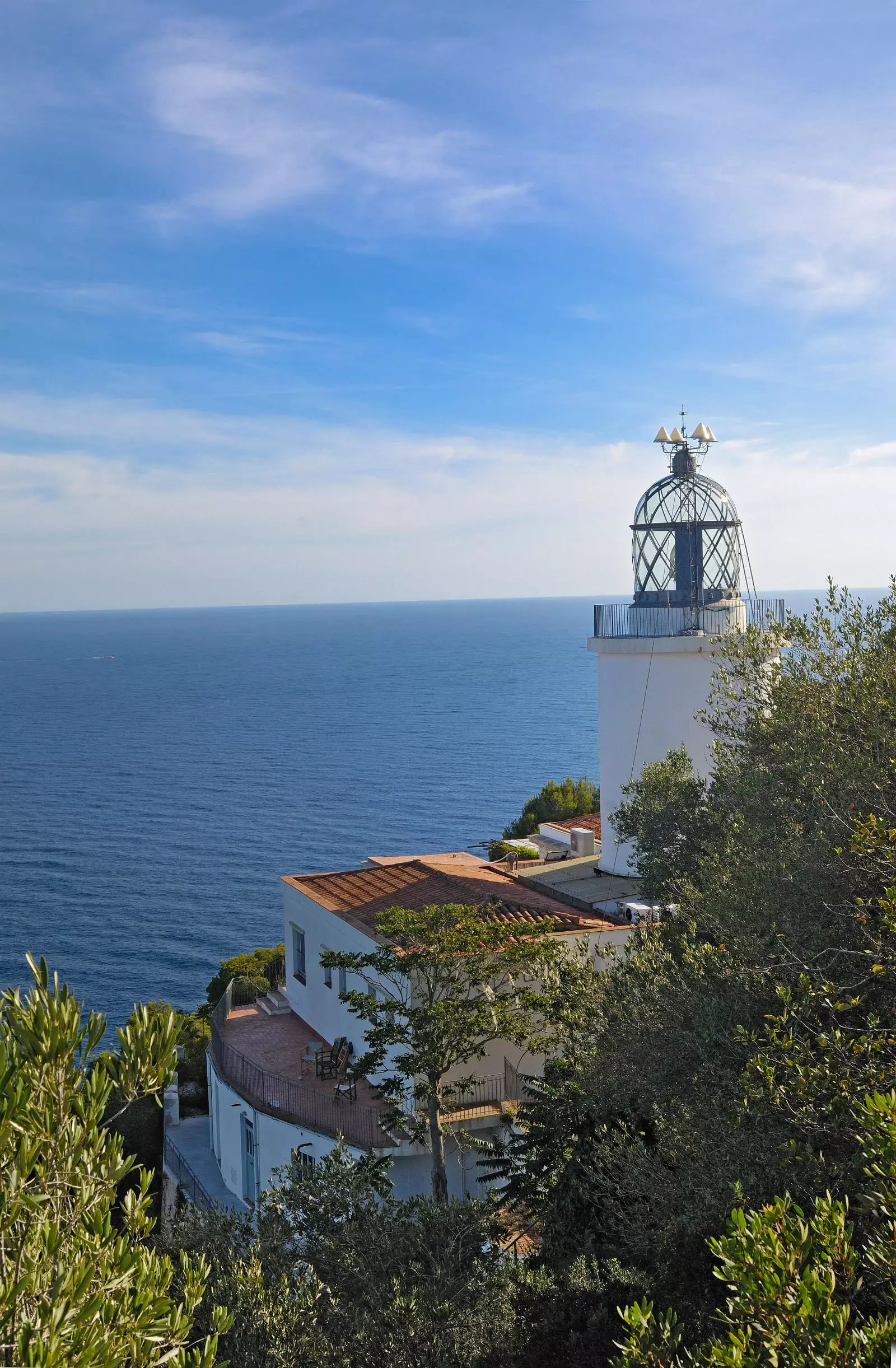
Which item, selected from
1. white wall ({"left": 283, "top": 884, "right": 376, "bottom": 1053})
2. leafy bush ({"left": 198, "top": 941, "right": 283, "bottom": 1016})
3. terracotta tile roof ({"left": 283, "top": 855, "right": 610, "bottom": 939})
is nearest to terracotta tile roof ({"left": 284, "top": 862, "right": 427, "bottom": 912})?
terracotta tile roof ({"left": 283, "top": 855, "right": 610, "bottom": 939})

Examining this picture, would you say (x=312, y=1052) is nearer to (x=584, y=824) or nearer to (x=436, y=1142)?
(x=436, y=1142)

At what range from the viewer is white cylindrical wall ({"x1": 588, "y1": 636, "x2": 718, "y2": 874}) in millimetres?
23203

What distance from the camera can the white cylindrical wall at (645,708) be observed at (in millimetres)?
23203

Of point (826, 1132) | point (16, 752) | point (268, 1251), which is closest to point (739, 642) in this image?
point (826, 1132)

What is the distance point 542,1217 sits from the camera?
44.1 feet

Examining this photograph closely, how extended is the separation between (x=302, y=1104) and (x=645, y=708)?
10677 millimetres

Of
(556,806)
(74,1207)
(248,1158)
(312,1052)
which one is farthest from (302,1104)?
(556,806)

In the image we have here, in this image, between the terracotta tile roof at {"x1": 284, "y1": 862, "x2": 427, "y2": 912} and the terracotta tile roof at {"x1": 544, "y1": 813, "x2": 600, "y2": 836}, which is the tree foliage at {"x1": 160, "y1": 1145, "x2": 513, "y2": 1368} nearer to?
the terracotta tile roof at {"x1": 284, "y1": 862, "x2": 427, "y2": 912}

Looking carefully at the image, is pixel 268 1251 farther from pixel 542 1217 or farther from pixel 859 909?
pixel 859 909

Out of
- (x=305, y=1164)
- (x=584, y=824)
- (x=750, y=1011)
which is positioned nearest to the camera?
(x=750, y=1011)

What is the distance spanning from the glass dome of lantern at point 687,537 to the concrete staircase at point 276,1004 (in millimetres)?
12640

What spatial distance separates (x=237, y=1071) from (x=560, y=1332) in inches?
514

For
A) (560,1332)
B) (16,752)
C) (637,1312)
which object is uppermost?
(637,1312)

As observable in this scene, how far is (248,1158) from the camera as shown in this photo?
2120 cm
